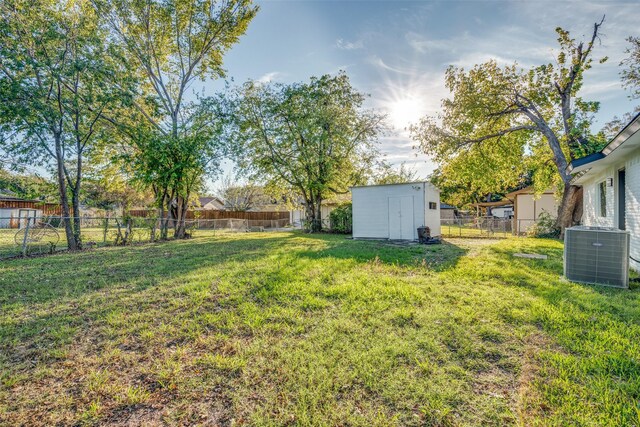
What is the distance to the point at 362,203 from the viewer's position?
14148mm

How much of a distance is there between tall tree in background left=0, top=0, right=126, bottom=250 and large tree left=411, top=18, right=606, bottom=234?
1409cm

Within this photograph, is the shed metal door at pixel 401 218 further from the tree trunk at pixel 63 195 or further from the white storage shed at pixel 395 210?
the tree trunk at pixel 63 195

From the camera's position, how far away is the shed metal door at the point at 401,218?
12773 mm

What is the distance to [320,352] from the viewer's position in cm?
279

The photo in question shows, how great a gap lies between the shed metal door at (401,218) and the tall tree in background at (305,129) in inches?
235

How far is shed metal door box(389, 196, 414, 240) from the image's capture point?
41.9 feet

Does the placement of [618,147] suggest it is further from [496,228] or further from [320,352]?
[496,228]

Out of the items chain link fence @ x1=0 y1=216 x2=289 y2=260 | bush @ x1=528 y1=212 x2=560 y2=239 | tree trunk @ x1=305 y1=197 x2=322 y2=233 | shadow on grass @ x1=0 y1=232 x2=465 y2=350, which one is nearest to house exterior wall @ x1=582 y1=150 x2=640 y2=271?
shadow on grass @ x1=0 y1=232 x2=465 y2=350

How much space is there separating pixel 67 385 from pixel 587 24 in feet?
57.6

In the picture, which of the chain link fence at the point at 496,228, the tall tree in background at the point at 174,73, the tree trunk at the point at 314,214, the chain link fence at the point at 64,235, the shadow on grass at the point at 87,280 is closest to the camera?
the shadow on grass at the point at 87,280

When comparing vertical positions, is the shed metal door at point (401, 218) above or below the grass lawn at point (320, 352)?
above

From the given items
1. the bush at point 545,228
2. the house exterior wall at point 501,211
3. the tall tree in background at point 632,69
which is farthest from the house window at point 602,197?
the house exterior wall at point 501,211

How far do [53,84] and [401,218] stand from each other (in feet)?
46.6

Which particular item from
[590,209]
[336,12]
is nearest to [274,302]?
[336,12]
